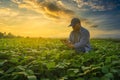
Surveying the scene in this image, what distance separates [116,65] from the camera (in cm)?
530

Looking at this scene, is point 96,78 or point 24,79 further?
point 24,79

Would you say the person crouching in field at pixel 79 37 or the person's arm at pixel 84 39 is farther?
the person's arm at pixel 84 39

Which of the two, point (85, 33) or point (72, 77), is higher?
point (85, 33)

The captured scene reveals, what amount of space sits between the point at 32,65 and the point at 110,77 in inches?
54.9

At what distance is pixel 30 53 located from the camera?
24.2 ft

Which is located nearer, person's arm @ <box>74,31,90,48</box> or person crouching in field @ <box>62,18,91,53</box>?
person crouching in field @ <box>62,18,91,53</box>

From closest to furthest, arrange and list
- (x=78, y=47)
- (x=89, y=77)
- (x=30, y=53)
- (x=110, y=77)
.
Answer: (x=110, y=77) < (x=89, y=77) < (x=30, y=53) < (x=78, y=47)

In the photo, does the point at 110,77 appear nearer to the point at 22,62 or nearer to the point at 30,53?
the point at 22,62

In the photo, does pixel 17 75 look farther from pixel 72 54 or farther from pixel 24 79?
pixel 72 54

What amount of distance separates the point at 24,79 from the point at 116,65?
147 centimetres

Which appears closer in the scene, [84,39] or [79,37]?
[84,39]

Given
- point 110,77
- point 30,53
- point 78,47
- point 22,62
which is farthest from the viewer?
point 78,47

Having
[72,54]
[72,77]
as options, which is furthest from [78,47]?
[72,77]

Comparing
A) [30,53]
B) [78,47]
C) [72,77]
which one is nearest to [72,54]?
[30,53]
